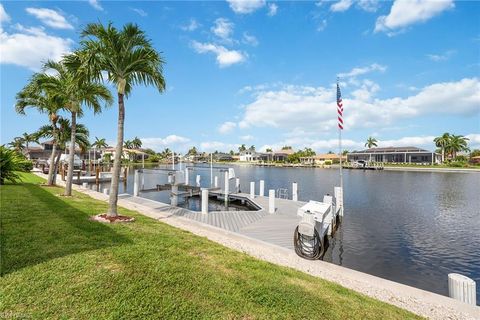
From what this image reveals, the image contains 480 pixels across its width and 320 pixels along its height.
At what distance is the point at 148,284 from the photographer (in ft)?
15.7

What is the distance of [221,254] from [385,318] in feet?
12.8

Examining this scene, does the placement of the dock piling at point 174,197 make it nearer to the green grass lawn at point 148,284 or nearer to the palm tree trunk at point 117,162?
the palm tree trunk at point 117,162

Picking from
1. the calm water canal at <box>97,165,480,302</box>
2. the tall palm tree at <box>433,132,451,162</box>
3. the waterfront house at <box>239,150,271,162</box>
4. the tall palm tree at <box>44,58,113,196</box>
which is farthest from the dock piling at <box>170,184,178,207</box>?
the waterfront house at <box>239,150,271,162</box>

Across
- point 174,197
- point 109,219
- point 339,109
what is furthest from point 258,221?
point 339,109

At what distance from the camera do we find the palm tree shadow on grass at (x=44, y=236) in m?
5.46

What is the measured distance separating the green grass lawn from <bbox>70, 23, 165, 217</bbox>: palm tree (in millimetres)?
4402

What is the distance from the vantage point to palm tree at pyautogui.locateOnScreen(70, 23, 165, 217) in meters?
10.0

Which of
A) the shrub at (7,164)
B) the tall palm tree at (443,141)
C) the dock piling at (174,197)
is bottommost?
the dock piling at (174,197)

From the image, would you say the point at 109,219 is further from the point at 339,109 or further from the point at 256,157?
the point at 256,157

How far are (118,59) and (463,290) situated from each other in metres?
12.5

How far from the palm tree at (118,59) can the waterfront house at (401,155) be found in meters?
109

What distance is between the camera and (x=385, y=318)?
4.52 m

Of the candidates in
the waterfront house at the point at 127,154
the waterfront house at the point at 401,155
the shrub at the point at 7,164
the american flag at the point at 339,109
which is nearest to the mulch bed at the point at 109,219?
the american flag at the point at 339,109

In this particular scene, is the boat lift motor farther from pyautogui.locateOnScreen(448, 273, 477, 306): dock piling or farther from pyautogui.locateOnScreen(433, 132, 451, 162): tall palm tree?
pyautogui.locateOnScreen(433, 132, 451, 162): tall palm tree
